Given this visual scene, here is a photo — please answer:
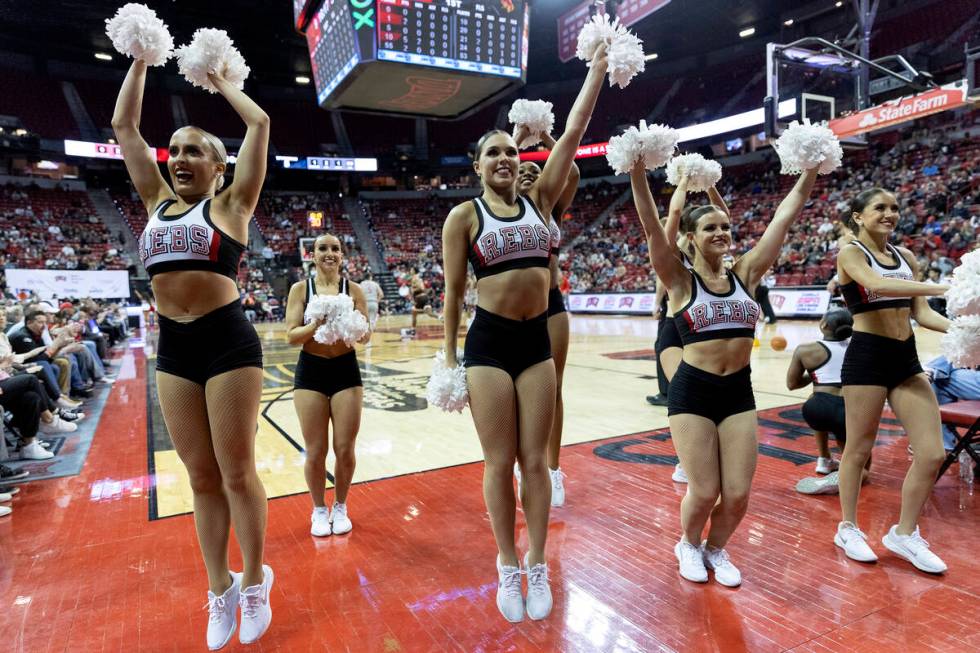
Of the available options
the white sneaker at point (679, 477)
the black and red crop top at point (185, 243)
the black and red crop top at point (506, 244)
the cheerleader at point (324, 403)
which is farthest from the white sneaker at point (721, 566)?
the black and red crop top at point (185, 243)

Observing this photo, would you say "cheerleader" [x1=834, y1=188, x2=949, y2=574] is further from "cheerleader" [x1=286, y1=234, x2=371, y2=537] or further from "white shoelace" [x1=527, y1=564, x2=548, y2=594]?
"cheerleader" [x1=286, y1=234, x2=371, y2=537]

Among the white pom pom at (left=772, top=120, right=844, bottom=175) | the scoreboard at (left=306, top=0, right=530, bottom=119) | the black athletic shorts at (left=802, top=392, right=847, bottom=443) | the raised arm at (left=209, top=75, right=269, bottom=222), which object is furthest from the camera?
the scoreboard at (left=306, top=0, right=530, bottom=119)

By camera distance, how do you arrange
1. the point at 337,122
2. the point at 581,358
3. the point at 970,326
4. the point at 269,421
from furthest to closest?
the point at 337,122, the point at 581,358, the point at 269,421, the point at 970,326

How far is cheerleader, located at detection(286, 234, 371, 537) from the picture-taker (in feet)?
10.5

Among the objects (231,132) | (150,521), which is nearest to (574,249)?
(231,132)

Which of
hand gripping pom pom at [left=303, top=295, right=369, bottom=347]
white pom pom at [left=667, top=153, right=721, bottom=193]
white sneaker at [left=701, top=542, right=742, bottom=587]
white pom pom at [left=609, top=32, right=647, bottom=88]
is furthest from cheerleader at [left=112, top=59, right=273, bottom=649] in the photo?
white pom pom at [left=667, top=153, right=721, bottom=193]

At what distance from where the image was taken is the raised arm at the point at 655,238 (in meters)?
2.56

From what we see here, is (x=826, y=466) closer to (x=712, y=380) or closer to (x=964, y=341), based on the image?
(x=964, y=341)

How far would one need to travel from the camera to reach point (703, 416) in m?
2.54

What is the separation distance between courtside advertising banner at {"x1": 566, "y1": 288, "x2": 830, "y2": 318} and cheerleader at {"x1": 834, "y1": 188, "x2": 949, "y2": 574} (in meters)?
9.19

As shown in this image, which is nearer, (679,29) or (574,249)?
(679,29)

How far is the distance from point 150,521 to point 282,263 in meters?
29.0

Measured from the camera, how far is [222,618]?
7.37 ft

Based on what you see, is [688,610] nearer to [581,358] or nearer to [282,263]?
[581,358]
